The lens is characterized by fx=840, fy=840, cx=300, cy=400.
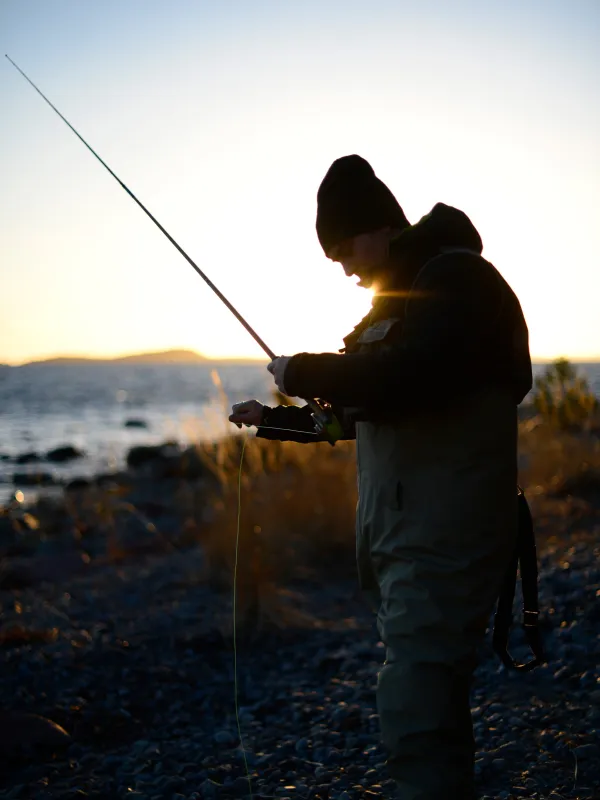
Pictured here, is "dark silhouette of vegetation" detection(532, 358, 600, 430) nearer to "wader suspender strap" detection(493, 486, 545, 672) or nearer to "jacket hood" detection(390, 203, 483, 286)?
"wader suspender strap" detection(493, 486, 545, 672)

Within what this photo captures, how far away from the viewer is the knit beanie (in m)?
2.50

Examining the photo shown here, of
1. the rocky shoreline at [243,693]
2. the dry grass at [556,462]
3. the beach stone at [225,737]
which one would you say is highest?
the dry grass at [556,462]

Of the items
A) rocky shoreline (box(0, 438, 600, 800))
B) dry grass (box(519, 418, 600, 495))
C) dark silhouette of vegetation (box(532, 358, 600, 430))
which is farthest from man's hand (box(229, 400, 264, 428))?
dark silhouette of vegetation (box(532, 358, 600, 430))

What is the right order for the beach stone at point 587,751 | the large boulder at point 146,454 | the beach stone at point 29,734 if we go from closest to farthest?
1. the beach stone at point 587,751
2. the beach stone at point 29,734
3. the large boulder at point 146,454

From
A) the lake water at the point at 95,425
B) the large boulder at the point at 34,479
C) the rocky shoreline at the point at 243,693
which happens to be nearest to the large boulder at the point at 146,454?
the lake water at the point at 95,425

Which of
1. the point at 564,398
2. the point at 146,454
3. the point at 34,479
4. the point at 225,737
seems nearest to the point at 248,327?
the point at 225,737

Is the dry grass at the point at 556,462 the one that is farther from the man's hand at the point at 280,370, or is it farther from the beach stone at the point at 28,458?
the beach stone at the point at 28,458

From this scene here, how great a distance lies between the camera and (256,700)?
435 cm

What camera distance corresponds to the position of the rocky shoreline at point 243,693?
3400mm

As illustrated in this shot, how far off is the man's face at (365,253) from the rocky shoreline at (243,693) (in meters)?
2.01

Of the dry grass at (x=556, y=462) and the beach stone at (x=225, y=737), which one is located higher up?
the dry grass at (x=556, y=462)

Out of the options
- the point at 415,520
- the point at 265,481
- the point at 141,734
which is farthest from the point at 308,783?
the point at 265,481

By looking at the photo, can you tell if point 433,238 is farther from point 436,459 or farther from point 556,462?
point 556,462

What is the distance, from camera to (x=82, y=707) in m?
4.18
